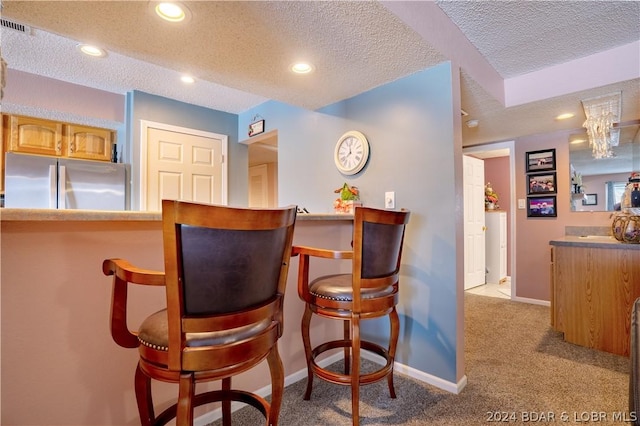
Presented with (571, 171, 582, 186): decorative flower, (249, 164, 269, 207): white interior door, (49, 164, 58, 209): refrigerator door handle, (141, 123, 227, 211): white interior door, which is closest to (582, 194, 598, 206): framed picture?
(571, 171, 582, 186): decorative flower

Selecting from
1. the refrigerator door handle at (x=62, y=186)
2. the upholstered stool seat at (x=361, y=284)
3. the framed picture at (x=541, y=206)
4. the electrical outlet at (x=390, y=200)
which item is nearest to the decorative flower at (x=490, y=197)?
the framed picture at (x=541, y=206)

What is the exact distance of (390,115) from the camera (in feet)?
7.00

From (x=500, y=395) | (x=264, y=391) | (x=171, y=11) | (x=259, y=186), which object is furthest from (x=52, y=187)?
(x=259, y=186)

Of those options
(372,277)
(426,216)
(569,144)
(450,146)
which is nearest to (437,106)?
(450,146)

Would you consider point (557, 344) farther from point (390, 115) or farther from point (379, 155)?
point (390, 115)

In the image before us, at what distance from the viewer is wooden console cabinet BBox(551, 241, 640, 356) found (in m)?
2.21

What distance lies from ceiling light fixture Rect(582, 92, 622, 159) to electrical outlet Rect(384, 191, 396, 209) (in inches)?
76.1

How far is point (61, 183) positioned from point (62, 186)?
1.1 inches

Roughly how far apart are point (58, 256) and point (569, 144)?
183 inches

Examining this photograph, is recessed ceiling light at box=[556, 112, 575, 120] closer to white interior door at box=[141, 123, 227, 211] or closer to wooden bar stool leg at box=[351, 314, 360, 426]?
wooden bar stool leg at box=[351, 314, 360, 426]

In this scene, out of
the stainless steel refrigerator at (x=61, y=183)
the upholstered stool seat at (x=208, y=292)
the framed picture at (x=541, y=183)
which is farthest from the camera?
the framed picture at (x=541, y=183)

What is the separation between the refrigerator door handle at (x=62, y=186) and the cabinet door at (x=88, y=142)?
1.29ft

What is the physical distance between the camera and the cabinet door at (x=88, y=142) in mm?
3035

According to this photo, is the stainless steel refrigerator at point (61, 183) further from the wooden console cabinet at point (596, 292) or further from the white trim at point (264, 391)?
the wooden console cabinet at point (596, 292)
